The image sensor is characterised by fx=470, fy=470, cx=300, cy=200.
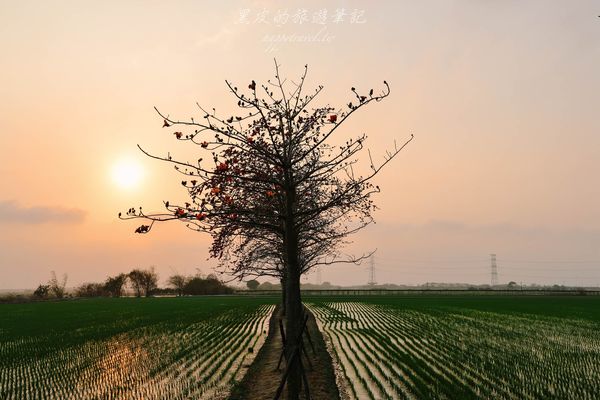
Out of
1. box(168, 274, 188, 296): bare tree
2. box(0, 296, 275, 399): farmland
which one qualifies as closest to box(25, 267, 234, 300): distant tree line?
box(168, 274, 188, 296): bare tree

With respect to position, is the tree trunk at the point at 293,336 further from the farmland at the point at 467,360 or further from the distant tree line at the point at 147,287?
the distant tree line at the point at 147,287

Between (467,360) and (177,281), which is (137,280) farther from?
(467,360)

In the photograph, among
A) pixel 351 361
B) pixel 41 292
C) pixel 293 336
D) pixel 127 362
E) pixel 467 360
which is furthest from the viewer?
pixel 41 292

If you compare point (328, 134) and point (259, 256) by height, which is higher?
point (328, 134)

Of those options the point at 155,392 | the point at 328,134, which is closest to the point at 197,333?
the point at 155,392

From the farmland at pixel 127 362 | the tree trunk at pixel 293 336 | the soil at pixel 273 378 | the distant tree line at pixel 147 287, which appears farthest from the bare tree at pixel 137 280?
the tree trunk at pixel 293 336

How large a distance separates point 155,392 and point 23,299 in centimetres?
9949

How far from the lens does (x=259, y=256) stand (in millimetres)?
29641

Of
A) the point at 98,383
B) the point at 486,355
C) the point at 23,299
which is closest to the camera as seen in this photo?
the point at 98,383

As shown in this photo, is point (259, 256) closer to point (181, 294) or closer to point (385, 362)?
point (385, 362)

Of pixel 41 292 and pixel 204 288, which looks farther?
pixel 204 288

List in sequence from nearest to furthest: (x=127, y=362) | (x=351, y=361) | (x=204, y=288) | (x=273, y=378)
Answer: (x=273, y=378)
(x=351, y=361)
(x=127, y=362)
(x=204, y=288)

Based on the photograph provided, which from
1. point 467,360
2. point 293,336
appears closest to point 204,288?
point 467,360

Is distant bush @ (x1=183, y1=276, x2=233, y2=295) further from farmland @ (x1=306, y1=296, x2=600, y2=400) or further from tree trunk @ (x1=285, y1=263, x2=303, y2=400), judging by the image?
tree trunk @ (x1=285, y1=263, x2=303, y2=400)
